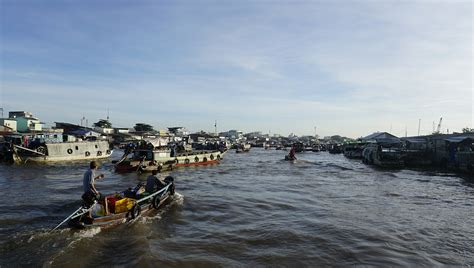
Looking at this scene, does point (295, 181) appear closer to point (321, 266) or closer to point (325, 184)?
point (325, 184)

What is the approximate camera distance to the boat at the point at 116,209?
1010 centimetres

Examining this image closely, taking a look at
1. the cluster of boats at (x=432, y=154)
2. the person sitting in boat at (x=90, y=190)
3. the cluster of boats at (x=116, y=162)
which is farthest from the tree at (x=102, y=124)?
→ the person sitting in boat at (x=90, y=190)

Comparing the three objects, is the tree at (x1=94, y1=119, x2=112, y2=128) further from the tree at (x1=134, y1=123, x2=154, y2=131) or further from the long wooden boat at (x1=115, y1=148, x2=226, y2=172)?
the long wooden boat at (x1=115, y1=148, x2=226, y2=172)

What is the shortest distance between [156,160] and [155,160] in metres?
0.21

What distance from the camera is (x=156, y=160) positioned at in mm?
27812

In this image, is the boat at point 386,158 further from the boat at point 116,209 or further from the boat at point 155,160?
the boat at point 116,209

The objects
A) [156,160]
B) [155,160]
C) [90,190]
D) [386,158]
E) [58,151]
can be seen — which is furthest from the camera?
[386,158]

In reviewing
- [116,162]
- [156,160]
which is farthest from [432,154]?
[116,162]

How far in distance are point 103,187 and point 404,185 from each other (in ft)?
67.9

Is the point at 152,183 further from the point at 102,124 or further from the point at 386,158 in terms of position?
the point at 102,124

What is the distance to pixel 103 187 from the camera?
19484 millimetres

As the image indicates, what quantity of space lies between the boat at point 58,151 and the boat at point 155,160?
29.5 feet

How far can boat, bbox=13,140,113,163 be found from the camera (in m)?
30.8

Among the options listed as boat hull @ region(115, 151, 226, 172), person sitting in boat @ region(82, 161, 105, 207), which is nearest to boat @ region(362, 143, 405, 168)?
boat hull @ region(115, 151, 226, 172)
